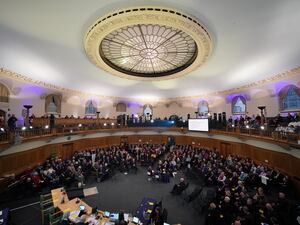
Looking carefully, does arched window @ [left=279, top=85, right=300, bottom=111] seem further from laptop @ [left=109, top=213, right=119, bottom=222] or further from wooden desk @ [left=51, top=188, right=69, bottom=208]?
wooden desk @ [left=51, top=188, right=69, bottom=208]

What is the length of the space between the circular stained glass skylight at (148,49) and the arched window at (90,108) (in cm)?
842

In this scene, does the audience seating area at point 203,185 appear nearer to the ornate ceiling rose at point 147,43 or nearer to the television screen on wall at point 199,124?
the television screen on wall at point 199,124

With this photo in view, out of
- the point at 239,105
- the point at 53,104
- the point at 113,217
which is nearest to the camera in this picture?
the point at 113,217

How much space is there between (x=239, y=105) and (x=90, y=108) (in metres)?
16.7

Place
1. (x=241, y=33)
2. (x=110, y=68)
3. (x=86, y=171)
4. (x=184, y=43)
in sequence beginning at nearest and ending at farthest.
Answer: (x=241, y=33), (x=184, y=43), (x=110, y=68), (x=86, y=171)

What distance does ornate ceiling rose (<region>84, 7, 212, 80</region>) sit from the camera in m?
5.63

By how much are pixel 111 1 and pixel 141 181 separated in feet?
34.6

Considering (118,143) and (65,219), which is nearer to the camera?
(65,219)

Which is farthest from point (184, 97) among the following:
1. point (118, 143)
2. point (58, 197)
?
point (58, 197)

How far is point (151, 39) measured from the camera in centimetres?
792

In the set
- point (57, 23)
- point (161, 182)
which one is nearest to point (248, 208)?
point (161, 182)

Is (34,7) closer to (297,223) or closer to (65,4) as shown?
(65,4)

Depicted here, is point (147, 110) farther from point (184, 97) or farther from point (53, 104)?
point (53, 104)

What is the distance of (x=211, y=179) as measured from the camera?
9867 millimetres
